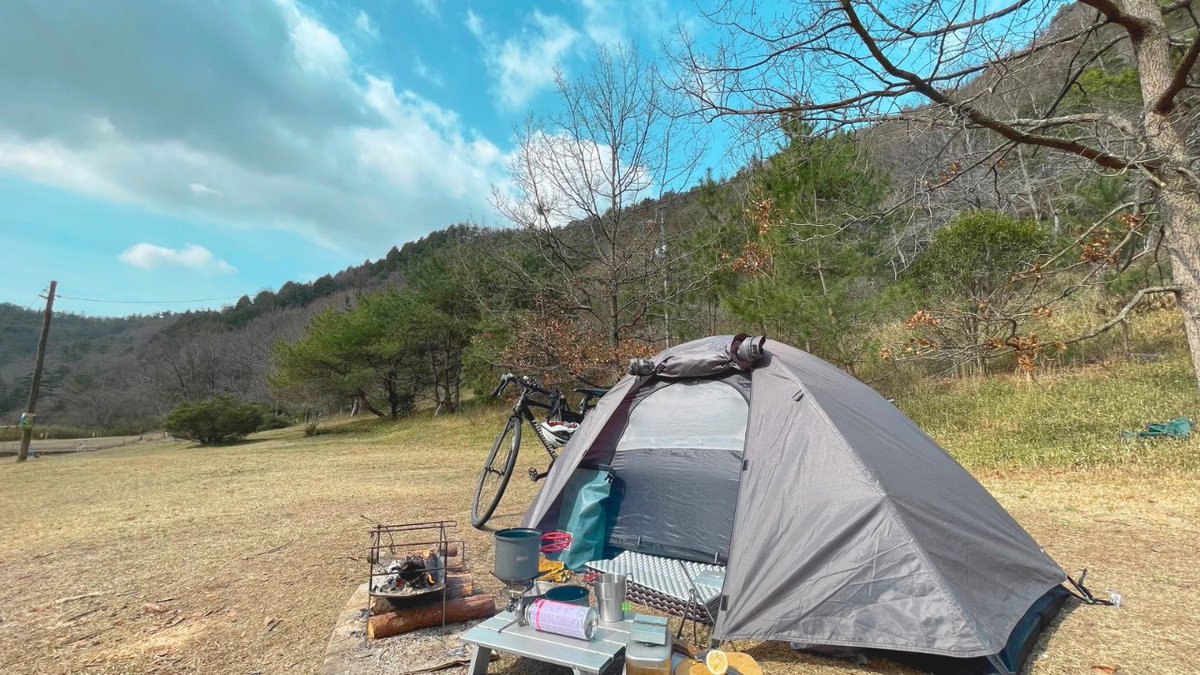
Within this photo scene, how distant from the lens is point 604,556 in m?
4.14

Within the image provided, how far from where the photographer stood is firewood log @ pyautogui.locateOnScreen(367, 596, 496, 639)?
2.88m

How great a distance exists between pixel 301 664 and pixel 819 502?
2596mm

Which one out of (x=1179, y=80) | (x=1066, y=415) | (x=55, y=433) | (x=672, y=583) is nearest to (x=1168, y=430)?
(x=1066, y=415)

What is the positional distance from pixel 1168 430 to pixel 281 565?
30.2 feet

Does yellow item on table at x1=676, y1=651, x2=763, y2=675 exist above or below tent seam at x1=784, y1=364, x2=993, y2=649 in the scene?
below

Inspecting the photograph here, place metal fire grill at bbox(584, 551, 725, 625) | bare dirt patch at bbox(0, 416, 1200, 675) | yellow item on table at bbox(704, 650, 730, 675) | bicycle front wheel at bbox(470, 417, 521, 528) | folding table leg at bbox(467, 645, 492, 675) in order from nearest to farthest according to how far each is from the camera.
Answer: yellow item on table at bbox(704, 650, 730, 675) < folding table leg at bbox(467, 645, 492, 675) < bare dirt patch at bbox(0, 416, 1200, 675) < metal fire grill at bbox(584, 551, 725, 625) < bicycle front wheel at bbox(470, 417, 521, 528)

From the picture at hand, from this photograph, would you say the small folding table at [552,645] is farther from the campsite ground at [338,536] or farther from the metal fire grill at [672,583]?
the campsite ground at [338,536]

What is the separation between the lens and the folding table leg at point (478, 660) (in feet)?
7.75

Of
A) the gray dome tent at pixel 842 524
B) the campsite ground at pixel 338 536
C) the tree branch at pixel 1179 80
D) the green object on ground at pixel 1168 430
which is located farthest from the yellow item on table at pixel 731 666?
the green object on ground at pixel 1168 430

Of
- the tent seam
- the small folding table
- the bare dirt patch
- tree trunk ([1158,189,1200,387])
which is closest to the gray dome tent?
the tent seam

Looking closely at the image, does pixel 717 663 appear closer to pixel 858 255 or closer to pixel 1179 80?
pixel 1179 80

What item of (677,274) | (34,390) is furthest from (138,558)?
(34,390)

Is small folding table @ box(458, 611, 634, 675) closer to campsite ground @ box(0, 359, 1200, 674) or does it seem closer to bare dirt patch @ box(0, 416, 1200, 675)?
bare dirt patch @ box(0, 416, 1200, 675)

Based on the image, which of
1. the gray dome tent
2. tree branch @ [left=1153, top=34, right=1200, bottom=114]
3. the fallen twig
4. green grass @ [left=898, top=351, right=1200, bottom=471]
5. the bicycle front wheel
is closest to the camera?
the gray dome tent
